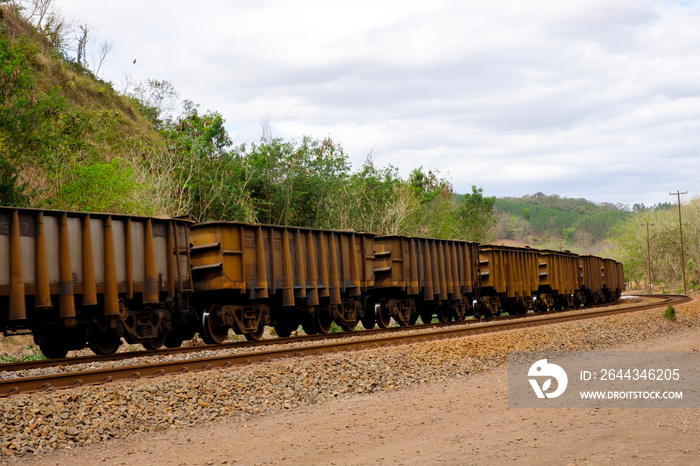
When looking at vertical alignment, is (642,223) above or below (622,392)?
above

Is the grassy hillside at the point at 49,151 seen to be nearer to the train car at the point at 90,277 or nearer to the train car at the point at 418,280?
the train car at the point at 418,280

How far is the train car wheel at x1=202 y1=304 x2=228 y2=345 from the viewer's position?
1558 cm

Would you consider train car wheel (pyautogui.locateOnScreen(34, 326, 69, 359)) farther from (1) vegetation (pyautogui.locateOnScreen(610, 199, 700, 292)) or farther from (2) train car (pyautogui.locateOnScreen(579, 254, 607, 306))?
(1) vegetation (pyautogui.locateOnScreen(610, 199, 700, 292))

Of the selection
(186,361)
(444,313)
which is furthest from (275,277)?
(444,313)

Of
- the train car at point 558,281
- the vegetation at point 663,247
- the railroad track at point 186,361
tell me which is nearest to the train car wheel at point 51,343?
the railroad track at point 186,361

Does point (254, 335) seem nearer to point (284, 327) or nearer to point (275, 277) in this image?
point (275, 277)

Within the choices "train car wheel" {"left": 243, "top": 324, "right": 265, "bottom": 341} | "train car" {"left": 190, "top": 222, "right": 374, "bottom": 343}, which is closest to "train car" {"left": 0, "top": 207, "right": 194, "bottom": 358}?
"train car" {"left": 190, "top": 222, "right": 374, "bottom": 343}

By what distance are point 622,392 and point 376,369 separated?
3913 millimetres

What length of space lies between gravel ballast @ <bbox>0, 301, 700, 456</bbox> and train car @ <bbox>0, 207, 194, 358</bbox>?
10.5 ft

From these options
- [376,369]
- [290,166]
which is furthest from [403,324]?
[290,166]

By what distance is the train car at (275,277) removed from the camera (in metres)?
15.7

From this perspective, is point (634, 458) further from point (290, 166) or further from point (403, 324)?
point (290, 166)

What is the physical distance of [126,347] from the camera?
2134cm

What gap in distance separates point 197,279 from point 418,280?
30.6ft
